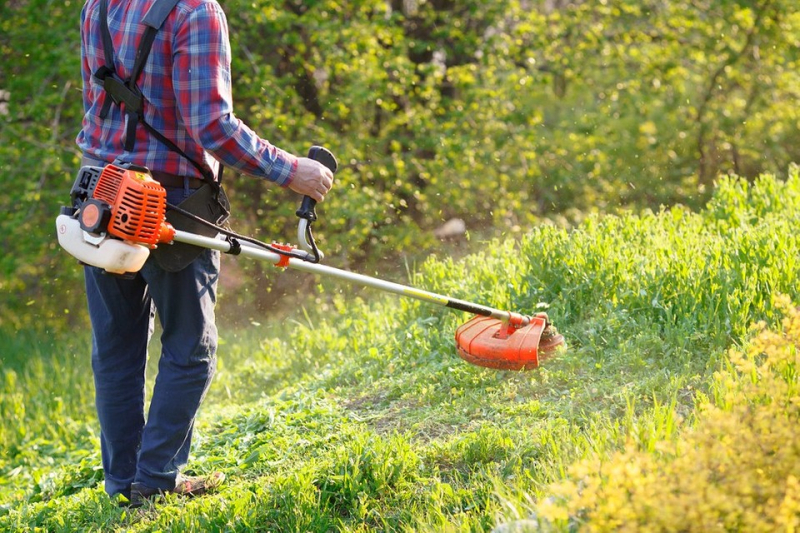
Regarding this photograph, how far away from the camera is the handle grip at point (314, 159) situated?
136 inches

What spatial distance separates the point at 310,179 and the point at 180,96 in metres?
0.55

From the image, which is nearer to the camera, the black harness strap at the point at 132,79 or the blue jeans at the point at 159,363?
the black harness strap at the point at 132,79

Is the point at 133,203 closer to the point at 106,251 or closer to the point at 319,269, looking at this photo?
the point at 106,251

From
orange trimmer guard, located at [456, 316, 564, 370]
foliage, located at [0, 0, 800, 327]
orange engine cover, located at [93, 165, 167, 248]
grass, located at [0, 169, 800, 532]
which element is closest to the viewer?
orange engine cover, located at [93, 165, 167, 248]

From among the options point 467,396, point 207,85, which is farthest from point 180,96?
point 467,396

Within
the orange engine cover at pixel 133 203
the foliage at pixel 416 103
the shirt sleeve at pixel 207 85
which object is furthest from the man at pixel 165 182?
the foliage at pixel 416 103

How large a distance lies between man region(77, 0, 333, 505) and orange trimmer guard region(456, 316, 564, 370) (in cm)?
111

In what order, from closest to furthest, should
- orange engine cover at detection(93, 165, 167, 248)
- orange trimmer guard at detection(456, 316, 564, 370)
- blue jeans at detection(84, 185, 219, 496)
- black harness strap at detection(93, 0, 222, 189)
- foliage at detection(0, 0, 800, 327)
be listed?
orange engine cover at detection(93, 165, 167, 248) < black harness strap at detection(93, 0, 222, 189) < blue jeans at detection(84, 185, 219, 496) < orange trimmer guard at detection(456, 316, 564, 370) < foliage at detection(0, 0, 800, 327)

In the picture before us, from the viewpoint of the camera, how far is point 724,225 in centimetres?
528

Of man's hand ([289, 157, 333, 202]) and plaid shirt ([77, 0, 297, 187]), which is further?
man's hand ([289, 157, 333, 202])

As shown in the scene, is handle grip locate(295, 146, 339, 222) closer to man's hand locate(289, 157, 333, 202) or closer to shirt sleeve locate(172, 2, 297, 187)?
man's hand locate(289, 157, 333, 202)

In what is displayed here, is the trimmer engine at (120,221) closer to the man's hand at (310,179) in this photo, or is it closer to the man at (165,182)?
the man at (165,182)

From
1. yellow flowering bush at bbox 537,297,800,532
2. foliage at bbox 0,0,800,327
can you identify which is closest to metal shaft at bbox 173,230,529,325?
yellow flowering bush at bbox 537,297,800,532

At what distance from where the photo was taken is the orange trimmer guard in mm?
4082
